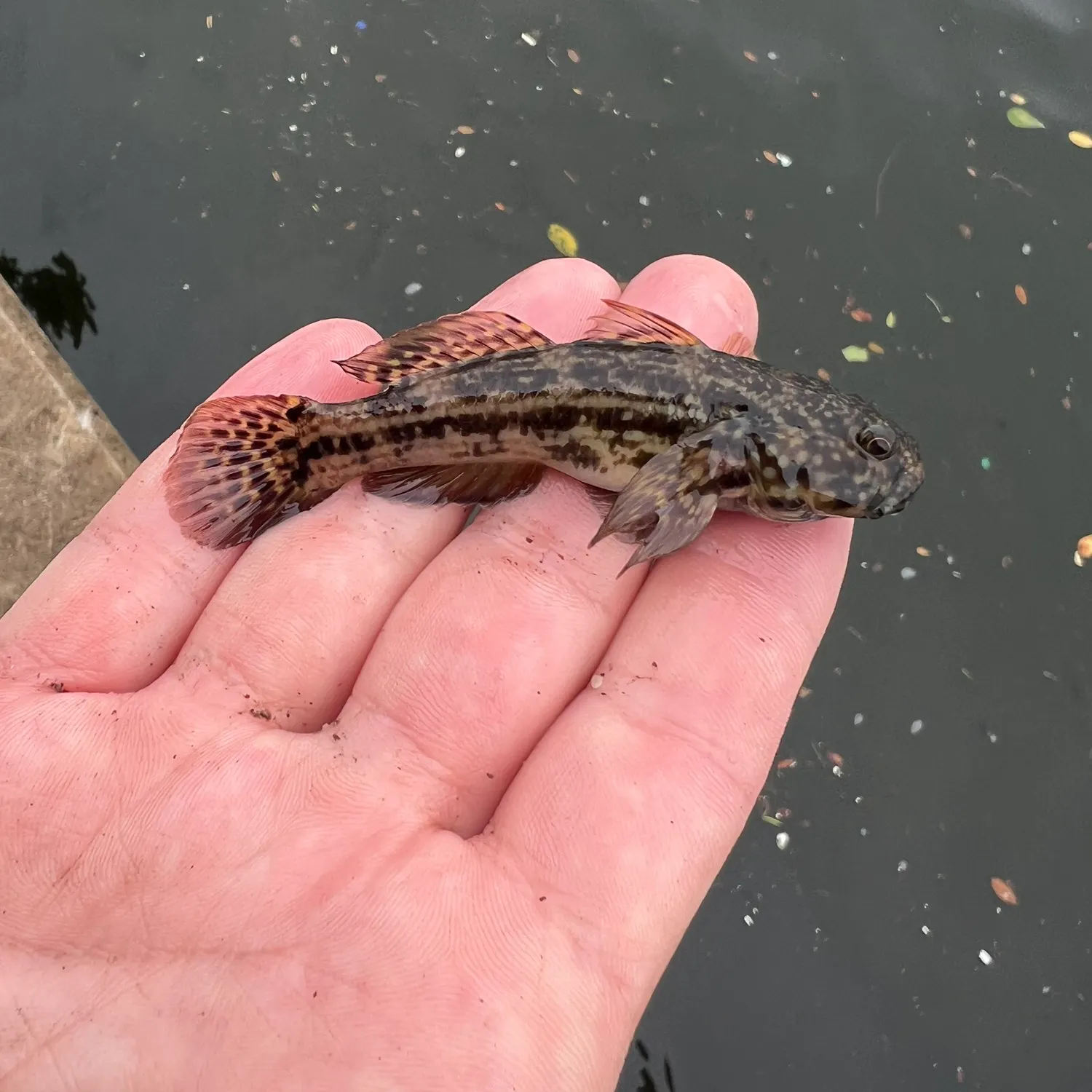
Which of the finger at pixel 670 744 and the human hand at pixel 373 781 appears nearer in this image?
the human hand at pixel 373 781

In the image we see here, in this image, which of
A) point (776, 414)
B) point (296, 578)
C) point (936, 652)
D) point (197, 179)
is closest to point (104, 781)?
point (296, 578)

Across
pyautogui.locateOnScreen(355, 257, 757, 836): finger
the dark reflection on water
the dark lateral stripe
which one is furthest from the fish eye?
the dark reflection on water

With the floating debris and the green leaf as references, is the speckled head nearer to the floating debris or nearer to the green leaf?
the floating debris

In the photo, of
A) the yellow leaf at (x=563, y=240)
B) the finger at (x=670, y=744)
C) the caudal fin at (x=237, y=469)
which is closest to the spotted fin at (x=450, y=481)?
the caudal fin at (x=237, y=469)

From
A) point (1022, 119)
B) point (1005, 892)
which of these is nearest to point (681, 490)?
point (1005, 892)

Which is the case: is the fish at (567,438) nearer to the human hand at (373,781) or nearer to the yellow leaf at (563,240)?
the human hand at (373,781)
